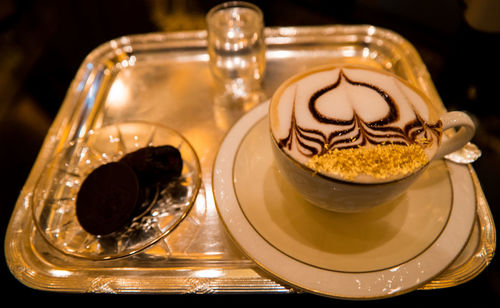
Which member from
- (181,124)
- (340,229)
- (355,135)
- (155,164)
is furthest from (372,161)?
(181,124)

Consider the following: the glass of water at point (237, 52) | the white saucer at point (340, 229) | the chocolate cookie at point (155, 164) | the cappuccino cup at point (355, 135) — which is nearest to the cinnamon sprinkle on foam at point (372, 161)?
the cappuccino cup at point (355, 135)

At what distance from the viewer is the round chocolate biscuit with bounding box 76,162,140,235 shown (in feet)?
2.13

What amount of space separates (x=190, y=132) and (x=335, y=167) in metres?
0.46

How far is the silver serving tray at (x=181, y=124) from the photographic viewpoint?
0.63 meters

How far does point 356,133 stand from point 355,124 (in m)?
0.02

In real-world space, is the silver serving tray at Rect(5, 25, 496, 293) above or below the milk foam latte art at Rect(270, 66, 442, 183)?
below

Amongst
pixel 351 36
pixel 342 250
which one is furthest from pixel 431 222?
pixel 351 36

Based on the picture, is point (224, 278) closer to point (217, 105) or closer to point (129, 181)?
point (129, 181)

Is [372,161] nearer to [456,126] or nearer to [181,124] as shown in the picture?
[456,126]

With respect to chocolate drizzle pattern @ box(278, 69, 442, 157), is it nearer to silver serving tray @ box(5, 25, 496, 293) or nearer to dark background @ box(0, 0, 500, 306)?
silver serving tray @ box(5, 25, 496, 293)

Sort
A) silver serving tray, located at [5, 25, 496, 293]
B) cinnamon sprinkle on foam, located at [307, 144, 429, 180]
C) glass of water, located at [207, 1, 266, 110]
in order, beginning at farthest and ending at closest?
glass of water, located at [207, 1, 266, 110], silver serving tray, located at [5, 25, 496, 293], cinnamon sprinkle on foam, located at [307, 144, 429, 180]

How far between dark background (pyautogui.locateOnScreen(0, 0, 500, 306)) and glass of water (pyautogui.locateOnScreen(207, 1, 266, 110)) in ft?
1.66

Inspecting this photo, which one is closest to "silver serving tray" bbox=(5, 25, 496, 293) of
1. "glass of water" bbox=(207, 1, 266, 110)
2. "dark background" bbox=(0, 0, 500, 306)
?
"glass of water" bbox=(207, 1, 266, 110)

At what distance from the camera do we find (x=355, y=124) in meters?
0.57
